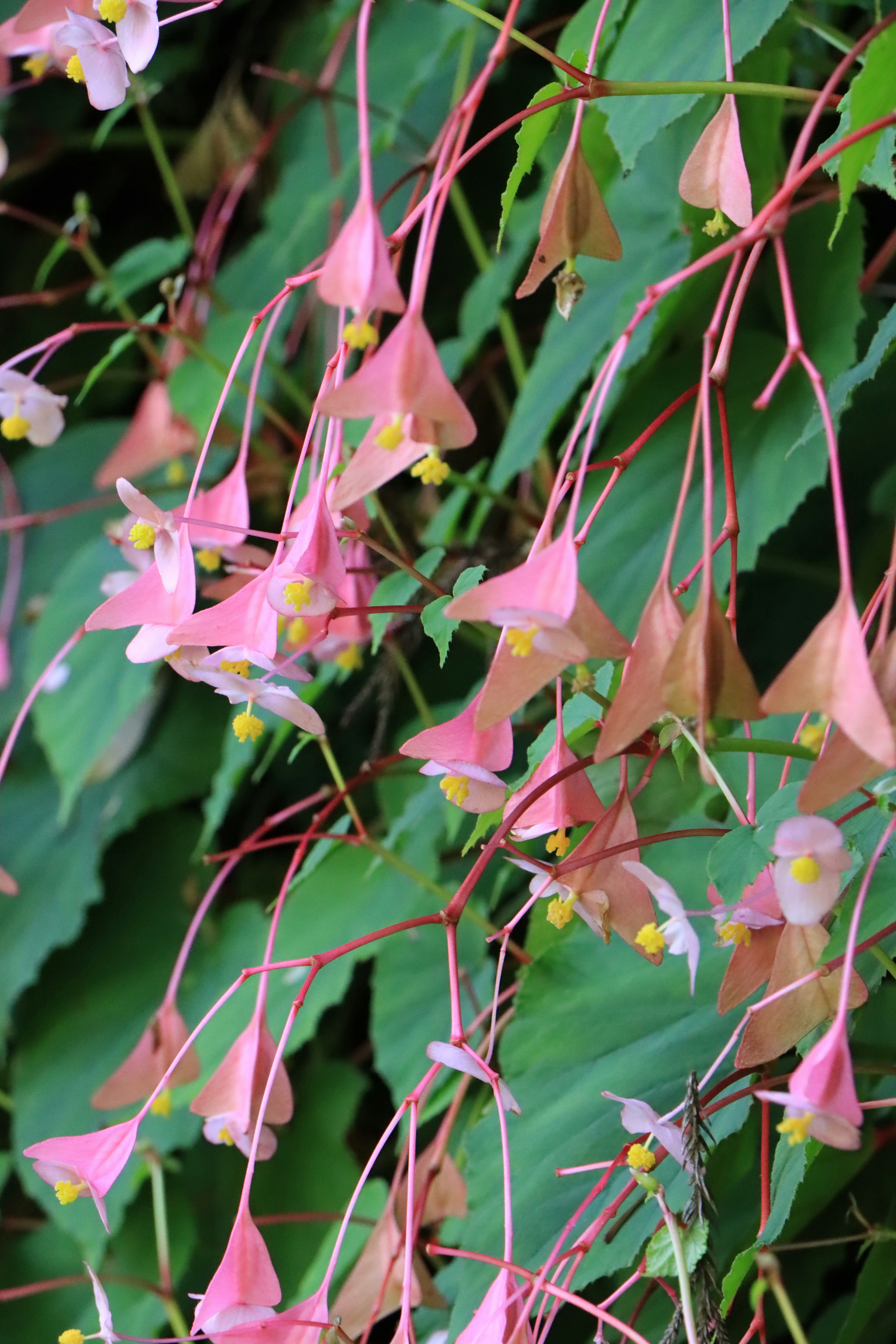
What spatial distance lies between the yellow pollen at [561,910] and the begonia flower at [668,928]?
0.02 metres

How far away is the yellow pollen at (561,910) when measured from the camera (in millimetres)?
359

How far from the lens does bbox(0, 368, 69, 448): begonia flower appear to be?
528 millimetres

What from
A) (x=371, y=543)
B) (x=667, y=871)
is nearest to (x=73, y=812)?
(x=667, y=871)

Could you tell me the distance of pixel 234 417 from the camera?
0.98 meters

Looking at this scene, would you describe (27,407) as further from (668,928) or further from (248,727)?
(668,928)

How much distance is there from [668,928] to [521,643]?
102 millimetres

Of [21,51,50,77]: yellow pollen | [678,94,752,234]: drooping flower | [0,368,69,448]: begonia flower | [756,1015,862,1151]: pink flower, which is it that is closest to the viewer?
[756,1015,862,1151]: pink flower

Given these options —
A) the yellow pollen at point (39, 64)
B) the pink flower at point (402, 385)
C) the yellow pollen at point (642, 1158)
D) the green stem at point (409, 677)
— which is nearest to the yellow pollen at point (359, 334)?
the pink flower at point (402, 385)

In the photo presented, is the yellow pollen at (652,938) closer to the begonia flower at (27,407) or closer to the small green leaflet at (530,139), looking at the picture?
the small green leaflet at (530,139)

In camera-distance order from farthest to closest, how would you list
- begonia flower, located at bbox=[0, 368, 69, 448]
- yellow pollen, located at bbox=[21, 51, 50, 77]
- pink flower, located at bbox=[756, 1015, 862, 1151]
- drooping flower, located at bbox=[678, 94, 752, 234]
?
yellow pollen, located at bbox=[21, 51, 50, 77], begonia flower, located at bbox=[0, 368, 69, 448], drooping flower, located at bbox=[678, 94, 752, 234], pink flower, located at bbox=[756, 1015, 862, 1151]

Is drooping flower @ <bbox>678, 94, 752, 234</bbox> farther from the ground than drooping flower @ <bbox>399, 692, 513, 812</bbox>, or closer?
farther from the ground

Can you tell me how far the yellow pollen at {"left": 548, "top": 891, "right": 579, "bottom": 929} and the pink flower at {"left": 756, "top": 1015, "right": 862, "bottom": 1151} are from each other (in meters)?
0.09

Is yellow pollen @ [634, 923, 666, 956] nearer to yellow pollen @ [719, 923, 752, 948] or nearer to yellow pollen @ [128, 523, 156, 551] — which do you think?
yellow pollen @ [719, 923, 752, 948]

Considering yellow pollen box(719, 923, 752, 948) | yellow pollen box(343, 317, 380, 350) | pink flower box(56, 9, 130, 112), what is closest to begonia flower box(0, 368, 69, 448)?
pink flower box(56, 9, 130, 112)
